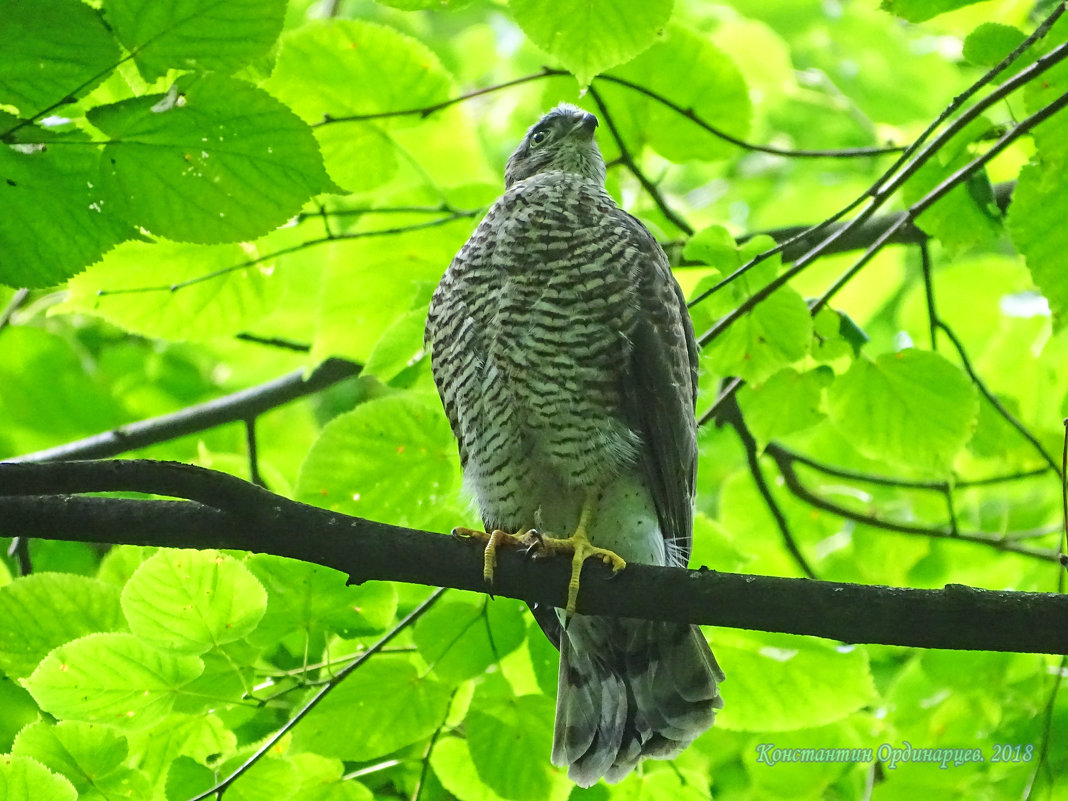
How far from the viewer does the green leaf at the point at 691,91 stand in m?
3.85

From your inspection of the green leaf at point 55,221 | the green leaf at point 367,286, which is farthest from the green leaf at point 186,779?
the green leaf at point 367,286

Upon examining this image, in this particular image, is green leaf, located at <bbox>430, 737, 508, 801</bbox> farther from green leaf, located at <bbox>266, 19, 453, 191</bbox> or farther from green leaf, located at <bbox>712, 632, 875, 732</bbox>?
green leaf, located at <bbox>266, 19, 453, 191</bbox>

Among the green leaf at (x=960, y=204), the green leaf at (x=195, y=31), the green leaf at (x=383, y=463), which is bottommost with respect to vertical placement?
the green leaf at (x=383, y=463)

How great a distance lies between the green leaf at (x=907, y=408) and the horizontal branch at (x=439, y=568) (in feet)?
3.95

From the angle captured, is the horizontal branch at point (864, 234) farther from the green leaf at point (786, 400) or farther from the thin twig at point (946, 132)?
the thin twig at point (946, 132)

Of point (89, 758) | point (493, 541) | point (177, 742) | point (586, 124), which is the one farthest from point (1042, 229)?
point (89, 758)

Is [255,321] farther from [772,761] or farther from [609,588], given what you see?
[772,761]

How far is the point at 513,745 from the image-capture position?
3154 mm

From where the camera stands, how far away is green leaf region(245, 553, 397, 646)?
2.99 metres

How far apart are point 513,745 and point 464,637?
341 millimetres

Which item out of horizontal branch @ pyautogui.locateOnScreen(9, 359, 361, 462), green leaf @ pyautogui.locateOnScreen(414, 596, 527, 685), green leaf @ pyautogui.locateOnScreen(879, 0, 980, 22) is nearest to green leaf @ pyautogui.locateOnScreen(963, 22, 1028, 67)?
green leaf @ pyautogui.locateOnScreen(879, 0, 980, 22)

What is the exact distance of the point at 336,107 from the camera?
12.2 ft

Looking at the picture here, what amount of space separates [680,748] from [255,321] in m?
2.07

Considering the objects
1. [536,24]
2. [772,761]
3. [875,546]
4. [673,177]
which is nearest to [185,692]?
[536,24]
